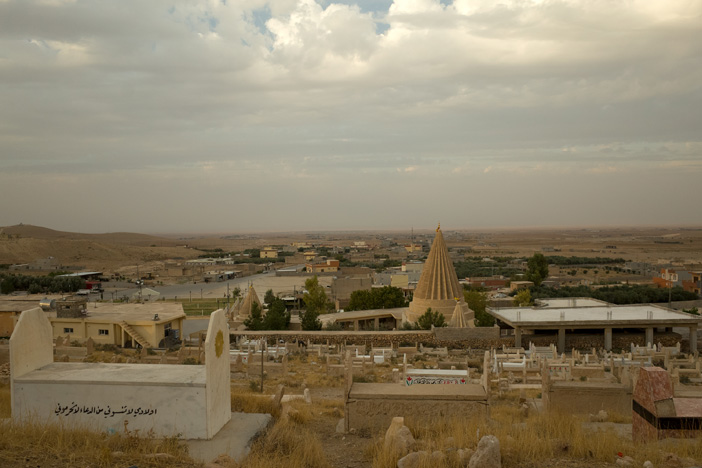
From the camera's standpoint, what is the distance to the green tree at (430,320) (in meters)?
25.7

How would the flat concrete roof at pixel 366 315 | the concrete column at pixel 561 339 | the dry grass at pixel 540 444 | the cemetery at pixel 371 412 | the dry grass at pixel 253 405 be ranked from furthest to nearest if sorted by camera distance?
the flat concrete roof at pixel 366 315 < the concrete column at pixel 561 339 < the dry grass at pixel 253 405 < the cemetery at pixel 371 412 < the dry grass at pixel 540 444

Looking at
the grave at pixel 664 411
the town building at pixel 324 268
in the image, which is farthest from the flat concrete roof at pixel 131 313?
the town building at pixel 324 268

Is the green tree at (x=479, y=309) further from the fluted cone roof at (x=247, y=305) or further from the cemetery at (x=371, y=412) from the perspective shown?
the cemetery at (x=371, y=412)

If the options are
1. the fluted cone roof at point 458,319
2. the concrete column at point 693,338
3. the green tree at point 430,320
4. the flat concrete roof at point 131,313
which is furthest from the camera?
the green tree at point 430,320

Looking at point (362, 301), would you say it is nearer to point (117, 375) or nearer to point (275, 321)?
point (275, 321)

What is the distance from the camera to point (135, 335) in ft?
78.1

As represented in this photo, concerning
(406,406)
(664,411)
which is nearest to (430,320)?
(406,406)

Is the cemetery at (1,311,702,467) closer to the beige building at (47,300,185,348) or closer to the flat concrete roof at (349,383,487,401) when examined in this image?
the flat concrete roof at (349,383,487,401)

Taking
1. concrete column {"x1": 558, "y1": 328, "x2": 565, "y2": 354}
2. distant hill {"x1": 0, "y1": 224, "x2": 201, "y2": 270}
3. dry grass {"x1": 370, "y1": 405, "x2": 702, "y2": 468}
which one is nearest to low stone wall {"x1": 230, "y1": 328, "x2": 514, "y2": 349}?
concrete column {"x1": 558, "y1": 328, "x2": 565, "y2": 354}

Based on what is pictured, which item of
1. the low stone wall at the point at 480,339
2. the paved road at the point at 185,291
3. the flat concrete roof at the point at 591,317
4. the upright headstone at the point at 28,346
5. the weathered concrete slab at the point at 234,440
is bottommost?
the paved road at the point at 185,291

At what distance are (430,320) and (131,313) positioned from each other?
13663 mm

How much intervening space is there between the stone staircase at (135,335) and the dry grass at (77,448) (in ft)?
57.6

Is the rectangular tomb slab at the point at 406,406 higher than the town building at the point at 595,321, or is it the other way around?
the rectangular tomb slab at the point at 406,406

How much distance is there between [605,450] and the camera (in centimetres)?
640
